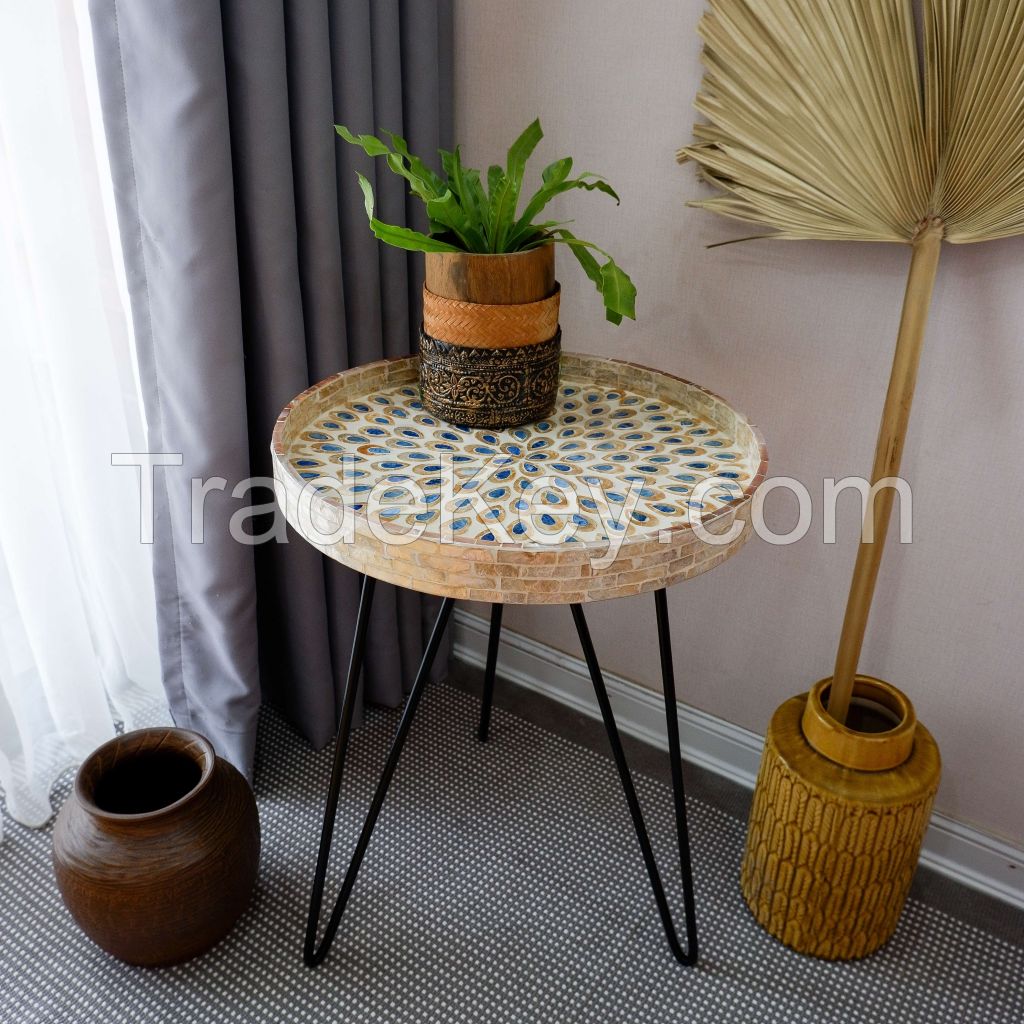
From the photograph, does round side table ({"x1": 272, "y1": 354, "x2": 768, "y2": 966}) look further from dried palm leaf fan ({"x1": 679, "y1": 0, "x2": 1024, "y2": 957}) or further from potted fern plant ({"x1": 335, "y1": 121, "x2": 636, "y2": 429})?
dried palm leaf fan ({"x1": 679, "y1": 0, "x2": 1024, "y2": 957})

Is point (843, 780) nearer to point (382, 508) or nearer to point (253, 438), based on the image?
point (382, 508)

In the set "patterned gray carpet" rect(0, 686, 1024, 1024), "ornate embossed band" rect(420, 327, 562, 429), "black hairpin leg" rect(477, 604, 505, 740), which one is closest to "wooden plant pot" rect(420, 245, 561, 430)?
"ornate embossed band" rect(420, 327, 562, 429)

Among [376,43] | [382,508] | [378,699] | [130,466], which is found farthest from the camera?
[378,699]

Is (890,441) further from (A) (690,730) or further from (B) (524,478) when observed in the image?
(A) (690,730)

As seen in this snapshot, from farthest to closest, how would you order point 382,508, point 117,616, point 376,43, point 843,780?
point 117,616 → point 376,43 → point 843,780 → point 382,508

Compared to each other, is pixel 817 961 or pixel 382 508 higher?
pixel 382 508

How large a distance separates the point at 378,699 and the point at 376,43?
3.42ft

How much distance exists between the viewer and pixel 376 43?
129 centimetres

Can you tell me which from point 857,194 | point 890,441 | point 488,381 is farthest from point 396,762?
point 857,194

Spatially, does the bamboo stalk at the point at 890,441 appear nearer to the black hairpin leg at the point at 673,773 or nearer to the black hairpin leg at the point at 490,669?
the black hairpin leg at the point at 673,773

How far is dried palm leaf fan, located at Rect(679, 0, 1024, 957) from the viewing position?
1.01 metres

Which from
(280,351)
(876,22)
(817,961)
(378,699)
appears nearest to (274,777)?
(378,699)

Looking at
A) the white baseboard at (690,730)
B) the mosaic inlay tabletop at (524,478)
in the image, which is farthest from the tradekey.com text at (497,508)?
the white baseboard at (690,730)

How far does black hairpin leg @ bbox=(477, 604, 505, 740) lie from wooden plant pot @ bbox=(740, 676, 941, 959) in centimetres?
42
